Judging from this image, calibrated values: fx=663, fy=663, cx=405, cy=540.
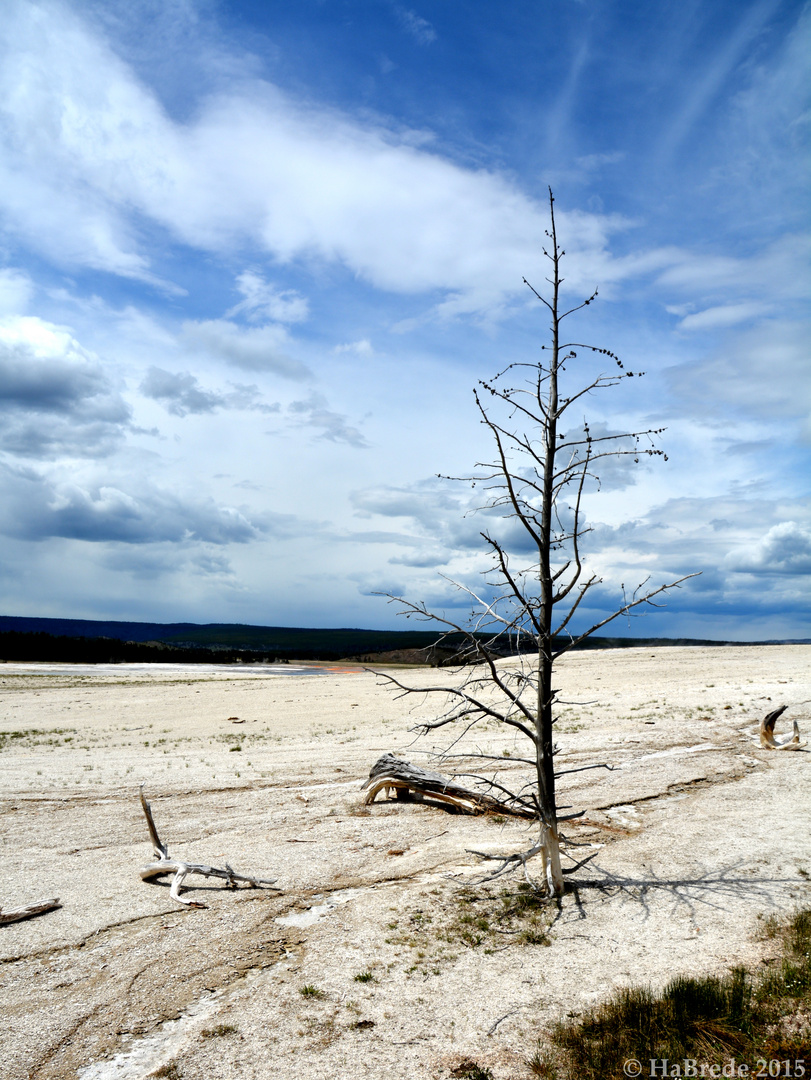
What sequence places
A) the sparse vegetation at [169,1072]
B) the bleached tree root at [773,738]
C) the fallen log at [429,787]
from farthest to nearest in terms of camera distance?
the bleached tree root at [773,738], the fallen log at [429,787], the sparse vegetation at [169,1072]

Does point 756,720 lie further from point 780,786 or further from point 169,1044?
point 169,1044

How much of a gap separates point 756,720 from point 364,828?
550 inches

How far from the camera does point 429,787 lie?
12547 millimetres

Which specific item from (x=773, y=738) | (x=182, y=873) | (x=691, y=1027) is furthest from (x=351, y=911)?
(x=773, y=738)

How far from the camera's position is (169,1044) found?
559 cm

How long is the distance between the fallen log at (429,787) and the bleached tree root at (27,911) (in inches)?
235

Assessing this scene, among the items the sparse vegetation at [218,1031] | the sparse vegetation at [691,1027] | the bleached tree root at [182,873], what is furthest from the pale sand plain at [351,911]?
the sparse vegetation at [691,1027]

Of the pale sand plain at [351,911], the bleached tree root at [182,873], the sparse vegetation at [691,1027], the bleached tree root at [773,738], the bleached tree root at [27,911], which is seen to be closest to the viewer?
the sparse vegetation at [691,1027]

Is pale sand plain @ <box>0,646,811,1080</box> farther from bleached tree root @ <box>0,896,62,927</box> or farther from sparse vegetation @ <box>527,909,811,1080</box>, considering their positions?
sparse vegetation @ <box>527,909,811,1080</box>

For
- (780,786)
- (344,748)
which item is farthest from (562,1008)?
(344,748)

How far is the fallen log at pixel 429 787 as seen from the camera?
12.0 m

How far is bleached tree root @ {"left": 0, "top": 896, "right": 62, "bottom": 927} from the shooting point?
26.6 feet

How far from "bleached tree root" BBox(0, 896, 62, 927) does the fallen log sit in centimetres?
596

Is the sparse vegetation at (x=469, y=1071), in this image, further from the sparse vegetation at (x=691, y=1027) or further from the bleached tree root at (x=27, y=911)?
the bleached tree root at (x=27, y=911)
